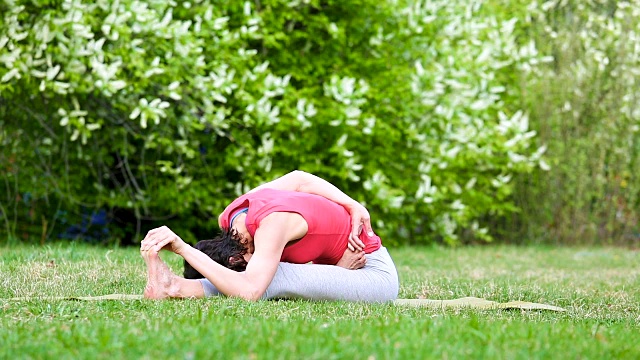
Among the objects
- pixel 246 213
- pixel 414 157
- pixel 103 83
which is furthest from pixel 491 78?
pixel 246 213

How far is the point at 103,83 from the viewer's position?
8.17 meters

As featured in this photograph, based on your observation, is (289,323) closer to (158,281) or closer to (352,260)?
(158,281)

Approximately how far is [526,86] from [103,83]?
6237mm

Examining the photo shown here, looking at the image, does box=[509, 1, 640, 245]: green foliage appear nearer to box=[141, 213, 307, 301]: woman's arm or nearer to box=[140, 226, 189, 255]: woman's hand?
box=[141, 213, 307, 301]: woman's arm

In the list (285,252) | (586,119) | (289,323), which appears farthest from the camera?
(586,119)

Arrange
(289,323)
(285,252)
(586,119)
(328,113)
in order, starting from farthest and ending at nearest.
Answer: (586,119), (328,113), (285,252), (289,323)

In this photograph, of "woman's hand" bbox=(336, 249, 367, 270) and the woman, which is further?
"woman's hand" bbox=(336, 249, 367, 270)

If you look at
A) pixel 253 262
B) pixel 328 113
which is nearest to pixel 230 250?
pixel 253 262

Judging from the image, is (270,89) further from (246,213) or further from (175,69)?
(246,213)

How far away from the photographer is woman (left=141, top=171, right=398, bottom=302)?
4664 mm

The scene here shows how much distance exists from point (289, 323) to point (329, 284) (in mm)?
1129

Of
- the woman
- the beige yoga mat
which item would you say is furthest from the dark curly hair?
the beige yoga mat

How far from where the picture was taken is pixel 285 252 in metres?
5.04

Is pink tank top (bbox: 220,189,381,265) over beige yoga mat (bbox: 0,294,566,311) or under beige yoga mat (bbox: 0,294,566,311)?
over
